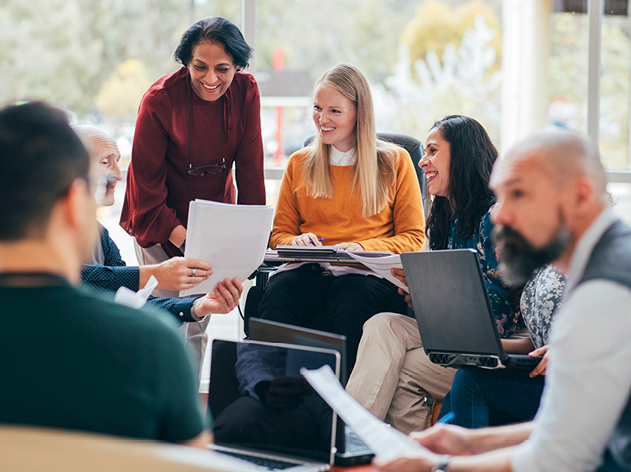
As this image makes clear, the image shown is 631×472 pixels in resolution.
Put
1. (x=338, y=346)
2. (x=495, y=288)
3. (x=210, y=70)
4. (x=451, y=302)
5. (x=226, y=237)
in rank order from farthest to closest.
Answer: (x=210, y=70) < (x=495, y=288) < (x=226, y=237) < (x=451, y=302) < (x=338, y=346)

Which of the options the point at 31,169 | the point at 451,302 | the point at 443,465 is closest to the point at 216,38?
the point at 451,302

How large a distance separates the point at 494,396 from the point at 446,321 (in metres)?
0.24

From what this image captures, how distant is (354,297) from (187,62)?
3.74 feet

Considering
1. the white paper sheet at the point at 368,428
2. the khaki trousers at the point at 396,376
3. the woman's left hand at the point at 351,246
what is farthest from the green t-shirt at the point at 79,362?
the woman's left hand at the point at 351,246

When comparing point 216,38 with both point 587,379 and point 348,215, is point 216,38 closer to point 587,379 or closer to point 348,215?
point 348,215

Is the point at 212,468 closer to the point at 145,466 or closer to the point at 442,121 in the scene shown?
the point at 145,466

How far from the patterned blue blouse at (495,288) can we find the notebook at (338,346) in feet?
2.46

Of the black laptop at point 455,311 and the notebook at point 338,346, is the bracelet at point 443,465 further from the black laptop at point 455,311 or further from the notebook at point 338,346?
the black laptop at point 455,311

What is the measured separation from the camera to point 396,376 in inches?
77.2

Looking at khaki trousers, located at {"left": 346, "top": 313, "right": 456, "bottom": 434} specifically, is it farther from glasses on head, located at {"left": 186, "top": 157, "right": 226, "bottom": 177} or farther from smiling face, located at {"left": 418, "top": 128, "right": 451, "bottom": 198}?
glasses on head, located at {"left": 186, "top": 157, "right": 226, "bottom": 177}

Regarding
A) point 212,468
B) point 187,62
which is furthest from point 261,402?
point 187,62

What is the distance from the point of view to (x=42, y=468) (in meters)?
0.63

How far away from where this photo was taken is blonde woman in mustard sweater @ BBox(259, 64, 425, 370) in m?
2.44

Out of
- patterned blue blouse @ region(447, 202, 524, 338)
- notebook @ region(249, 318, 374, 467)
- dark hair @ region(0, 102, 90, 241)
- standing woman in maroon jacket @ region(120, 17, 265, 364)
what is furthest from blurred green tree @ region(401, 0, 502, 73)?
dark hair @ region(0, 102, 90, 241)
